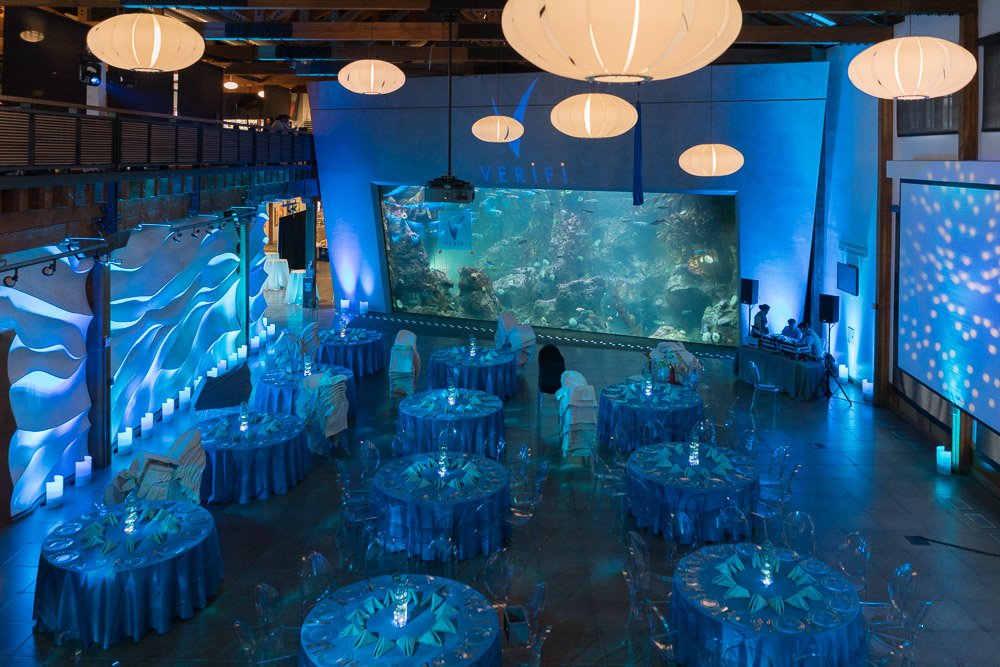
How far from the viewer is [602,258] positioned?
19.6 meters

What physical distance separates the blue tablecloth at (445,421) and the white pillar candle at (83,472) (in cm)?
348

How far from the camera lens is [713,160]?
10.9 m

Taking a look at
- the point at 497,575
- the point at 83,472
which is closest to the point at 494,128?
the point at 83,472

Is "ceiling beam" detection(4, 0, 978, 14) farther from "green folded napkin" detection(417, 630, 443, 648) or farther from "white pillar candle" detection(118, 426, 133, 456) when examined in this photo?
"green folded napkin" detection(417, 630, 443, 648)

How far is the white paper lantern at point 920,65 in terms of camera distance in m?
6.06

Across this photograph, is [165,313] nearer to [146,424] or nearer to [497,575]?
[146,424]

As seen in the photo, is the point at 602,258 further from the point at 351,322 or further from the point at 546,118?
the point at 351,322

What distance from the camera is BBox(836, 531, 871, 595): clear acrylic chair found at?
6064 mm

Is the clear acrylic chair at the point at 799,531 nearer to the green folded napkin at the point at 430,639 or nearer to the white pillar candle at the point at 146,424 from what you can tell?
the green folded napkin at the point at 430,639

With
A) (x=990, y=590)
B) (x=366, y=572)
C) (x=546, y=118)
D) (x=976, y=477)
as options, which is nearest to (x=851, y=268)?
(x=976, y=477)

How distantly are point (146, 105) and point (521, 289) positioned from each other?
9.80m

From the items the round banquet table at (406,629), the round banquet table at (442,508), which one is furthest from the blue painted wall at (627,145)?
the round banquet table at (406,629)

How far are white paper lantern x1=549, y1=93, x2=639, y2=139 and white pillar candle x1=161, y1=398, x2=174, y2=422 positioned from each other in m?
7.11

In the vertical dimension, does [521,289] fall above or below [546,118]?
below
